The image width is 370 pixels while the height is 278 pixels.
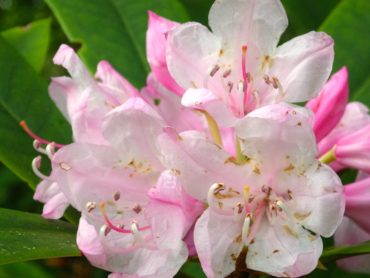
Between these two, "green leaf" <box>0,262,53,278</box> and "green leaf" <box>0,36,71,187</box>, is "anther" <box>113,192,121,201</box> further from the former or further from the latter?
"green leaf" <box>0,262,53,278</box>

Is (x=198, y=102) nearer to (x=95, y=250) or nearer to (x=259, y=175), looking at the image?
(x=259, y=175)

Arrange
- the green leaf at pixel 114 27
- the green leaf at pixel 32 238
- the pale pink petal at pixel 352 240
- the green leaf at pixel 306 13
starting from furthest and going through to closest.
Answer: the green leaf at pixel 306 13 < the green leaf at pixel 114 27 < the pale pink petal at pixel 352 240 < the green leaf at pixel 32 238

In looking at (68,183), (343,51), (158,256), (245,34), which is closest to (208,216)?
(158,256)

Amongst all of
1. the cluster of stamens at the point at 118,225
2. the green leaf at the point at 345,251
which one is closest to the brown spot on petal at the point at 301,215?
the green leaf at the point at 345,251

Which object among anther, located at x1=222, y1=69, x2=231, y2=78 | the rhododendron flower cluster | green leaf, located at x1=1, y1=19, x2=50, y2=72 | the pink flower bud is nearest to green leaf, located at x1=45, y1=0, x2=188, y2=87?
green leaf, located at x1=1, y1=19, x2=50, y2=72

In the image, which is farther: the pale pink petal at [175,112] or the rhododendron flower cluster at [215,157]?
the pale pink petal at [175,112]

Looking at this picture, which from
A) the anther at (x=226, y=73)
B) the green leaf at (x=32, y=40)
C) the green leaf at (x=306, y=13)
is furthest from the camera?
the green leaf at (x=306, y=13)

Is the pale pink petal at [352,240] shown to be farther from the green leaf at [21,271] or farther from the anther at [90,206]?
the green leaf at [21,271]
